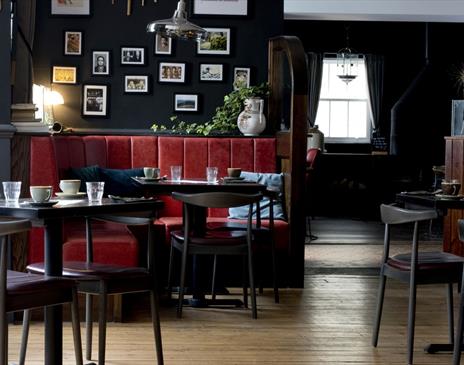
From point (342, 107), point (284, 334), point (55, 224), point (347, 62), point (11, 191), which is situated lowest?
point (284, 334)

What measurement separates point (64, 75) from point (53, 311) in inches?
199

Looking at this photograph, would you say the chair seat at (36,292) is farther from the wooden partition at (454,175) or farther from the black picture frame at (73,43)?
the black picture frame at (73,43)

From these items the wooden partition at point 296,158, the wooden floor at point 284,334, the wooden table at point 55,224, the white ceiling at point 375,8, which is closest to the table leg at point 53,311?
the wooden table at point 55,224

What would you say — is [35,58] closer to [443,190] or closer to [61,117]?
[61,117]

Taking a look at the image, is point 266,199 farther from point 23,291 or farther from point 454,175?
point 23,291

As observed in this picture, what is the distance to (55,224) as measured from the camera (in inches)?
145

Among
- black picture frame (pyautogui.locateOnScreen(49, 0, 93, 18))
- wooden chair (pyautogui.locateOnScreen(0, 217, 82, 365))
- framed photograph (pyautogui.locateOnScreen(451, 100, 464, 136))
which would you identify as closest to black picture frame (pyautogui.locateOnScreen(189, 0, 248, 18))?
black picture frame (pyautogui.locateOnScreen(49, 0, 93, 18))

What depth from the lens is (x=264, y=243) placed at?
617cm

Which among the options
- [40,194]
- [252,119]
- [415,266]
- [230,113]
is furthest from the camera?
[230,113]

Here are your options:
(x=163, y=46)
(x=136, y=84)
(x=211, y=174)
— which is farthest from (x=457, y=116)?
(x=211, y=174)

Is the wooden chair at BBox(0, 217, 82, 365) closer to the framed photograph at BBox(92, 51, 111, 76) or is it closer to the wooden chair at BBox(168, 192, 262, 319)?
the wooden chair at BBox(168, 192, 262, 319)

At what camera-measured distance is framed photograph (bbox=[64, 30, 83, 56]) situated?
8.23 metres

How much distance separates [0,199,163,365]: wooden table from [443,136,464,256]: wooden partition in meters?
4.56

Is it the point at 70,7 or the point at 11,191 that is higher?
the point at 70,7
